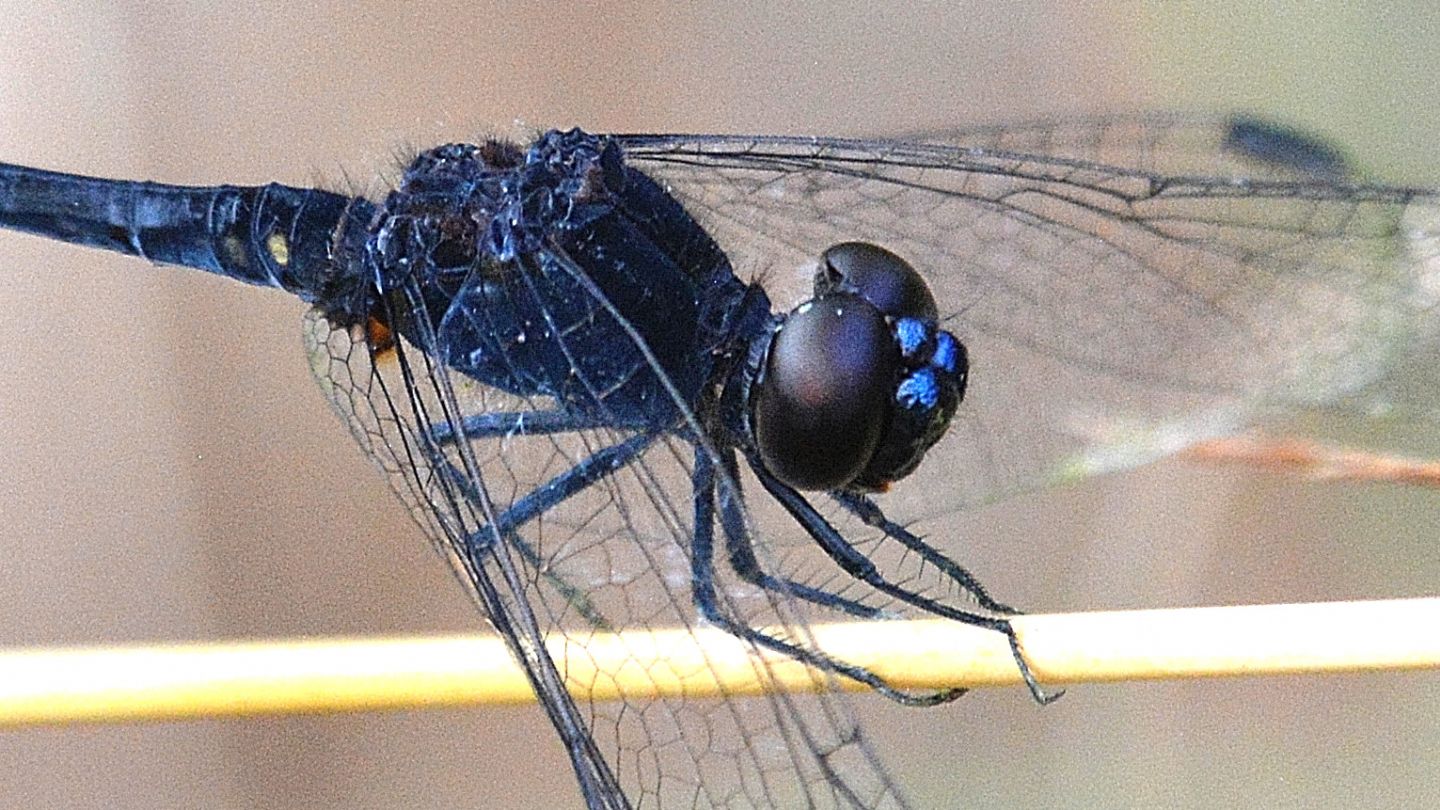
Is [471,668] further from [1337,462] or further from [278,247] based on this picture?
[1337,462]

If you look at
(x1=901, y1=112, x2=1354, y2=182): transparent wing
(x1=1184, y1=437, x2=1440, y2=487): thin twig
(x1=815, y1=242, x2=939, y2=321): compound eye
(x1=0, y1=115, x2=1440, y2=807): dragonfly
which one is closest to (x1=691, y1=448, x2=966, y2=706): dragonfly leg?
(x1=0, y1=115, x2=1440, y2=807): dragonfly

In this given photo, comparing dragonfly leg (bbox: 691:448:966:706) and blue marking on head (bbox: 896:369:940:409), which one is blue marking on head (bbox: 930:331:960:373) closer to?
blue marking on head (bbox: 896:369:940:409)

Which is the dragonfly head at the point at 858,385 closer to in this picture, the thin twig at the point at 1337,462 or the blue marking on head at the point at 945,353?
the blue marking on head at the point at 945,353

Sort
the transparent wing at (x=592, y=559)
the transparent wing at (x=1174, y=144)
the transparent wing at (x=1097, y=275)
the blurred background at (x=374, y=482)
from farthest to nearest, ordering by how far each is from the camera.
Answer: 1. the blurred background at (x=374, y=482)
2. the transparent wing at (x=1174, y=144)
3. the transparent wing at (x=1097, y=275)
4. the transparent wing at (x=592, y=559)

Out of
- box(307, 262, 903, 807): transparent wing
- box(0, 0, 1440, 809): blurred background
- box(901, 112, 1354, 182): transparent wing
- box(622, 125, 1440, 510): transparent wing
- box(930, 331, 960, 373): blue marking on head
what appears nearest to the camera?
box(307, 262, 903, 807): transparent wing

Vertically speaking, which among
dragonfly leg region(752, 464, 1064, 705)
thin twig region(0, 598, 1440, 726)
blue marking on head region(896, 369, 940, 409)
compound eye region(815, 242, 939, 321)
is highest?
compound eye region(815, 242, 939, 321)

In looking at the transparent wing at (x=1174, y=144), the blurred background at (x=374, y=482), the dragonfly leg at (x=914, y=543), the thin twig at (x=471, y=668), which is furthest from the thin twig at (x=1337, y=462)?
the blurred background at (x=374, y=482)
